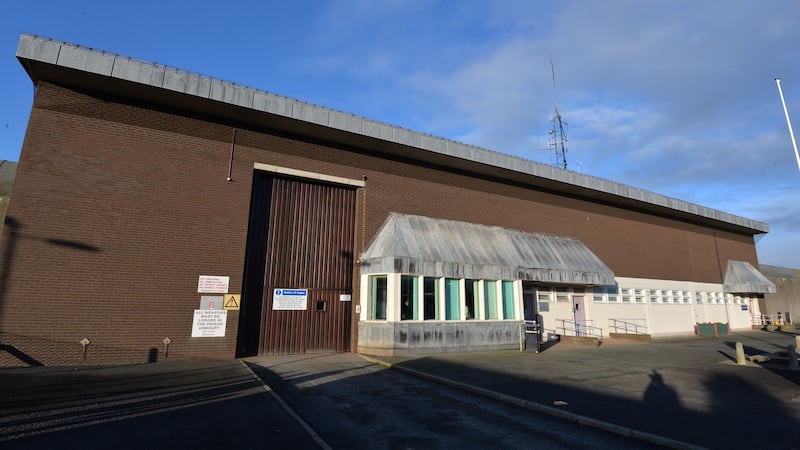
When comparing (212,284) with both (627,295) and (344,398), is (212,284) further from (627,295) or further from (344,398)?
(627,295)

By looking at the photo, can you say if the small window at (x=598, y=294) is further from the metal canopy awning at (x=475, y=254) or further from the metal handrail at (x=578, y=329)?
the metal handrail at (x=578, y=329)

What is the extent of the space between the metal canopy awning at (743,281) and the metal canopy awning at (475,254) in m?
17.7

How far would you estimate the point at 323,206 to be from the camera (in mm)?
17781

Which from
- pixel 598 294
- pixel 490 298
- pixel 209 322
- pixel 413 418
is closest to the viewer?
pixel 413 418

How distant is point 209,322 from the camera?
47.0 feet

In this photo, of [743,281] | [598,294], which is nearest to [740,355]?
[598,294]

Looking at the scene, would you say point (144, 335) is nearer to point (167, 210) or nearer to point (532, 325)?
point (167, 210)

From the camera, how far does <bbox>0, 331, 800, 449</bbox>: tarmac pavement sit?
20.2 feet

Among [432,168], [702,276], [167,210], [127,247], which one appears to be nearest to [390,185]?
[432,168]

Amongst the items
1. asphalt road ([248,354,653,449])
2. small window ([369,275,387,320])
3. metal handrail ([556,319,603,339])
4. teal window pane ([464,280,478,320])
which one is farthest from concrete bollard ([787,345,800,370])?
small window ([369,275,387,320])

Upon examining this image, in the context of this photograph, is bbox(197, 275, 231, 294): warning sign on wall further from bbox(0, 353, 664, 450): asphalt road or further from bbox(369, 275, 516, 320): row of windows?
bbox(369, 275, 516, 320): row of windows

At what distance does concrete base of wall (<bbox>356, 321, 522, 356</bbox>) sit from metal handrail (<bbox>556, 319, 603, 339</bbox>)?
18.2 feet

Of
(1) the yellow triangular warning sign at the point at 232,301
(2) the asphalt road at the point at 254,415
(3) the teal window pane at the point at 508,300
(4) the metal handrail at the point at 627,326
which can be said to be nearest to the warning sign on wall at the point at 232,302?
(1) the yellow triangular warning sign at the point at 232,301

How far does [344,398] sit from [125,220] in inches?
392
